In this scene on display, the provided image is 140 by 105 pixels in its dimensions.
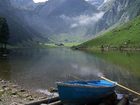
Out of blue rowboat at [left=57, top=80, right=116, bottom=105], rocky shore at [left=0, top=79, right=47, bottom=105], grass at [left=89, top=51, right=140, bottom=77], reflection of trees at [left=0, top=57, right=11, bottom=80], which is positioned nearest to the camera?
blue rowboat at [left=57, top=80, right=116, bottom=105]

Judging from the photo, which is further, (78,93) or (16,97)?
(16,97)

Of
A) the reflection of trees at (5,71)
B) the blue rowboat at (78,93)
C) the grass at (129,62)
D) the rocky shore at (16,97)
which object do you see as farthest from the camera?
the grass at (129,62)

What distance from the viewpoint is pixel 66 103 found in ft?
124

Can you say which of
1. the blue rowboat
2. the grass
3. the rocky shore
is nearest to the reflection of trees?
the rocky shore

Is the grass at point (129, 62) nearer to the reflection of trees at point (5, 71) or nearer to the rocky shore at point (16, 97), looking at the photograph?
the reflection of trees at point (5, 71)

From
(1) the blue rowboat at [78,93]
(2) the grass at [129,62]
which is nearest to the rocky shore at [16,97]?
(1) the blue rowboat at [78,93]

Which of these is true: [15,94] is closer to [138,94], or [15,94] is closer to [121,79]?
[138,94]

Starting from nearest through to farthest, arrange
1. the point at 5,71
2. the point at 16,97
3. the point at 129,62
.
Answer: the point at 16,97 < the point at 5,71 < the point at 129,62

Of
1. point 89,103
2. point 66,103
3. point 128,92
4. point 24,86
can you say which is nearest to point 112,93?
point 89,103

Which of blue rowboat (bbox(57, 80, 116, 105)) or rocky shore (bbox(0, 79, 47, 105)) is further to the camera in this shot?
rocky shore (bbox(0, 79, 47, 105))

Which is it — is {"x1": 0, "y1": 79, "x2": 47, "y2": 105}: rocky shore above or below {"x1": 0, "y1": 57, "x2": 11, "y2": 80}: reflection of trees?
below

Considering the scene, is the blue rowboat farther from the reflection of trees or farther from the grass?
the grass

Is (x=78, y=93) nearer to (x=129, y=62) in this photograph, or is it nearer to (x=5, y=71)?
(x=5, y=71)

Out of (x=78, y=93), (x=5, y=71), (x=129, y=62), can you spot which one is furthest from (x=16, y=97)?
(x=129, y=62)
